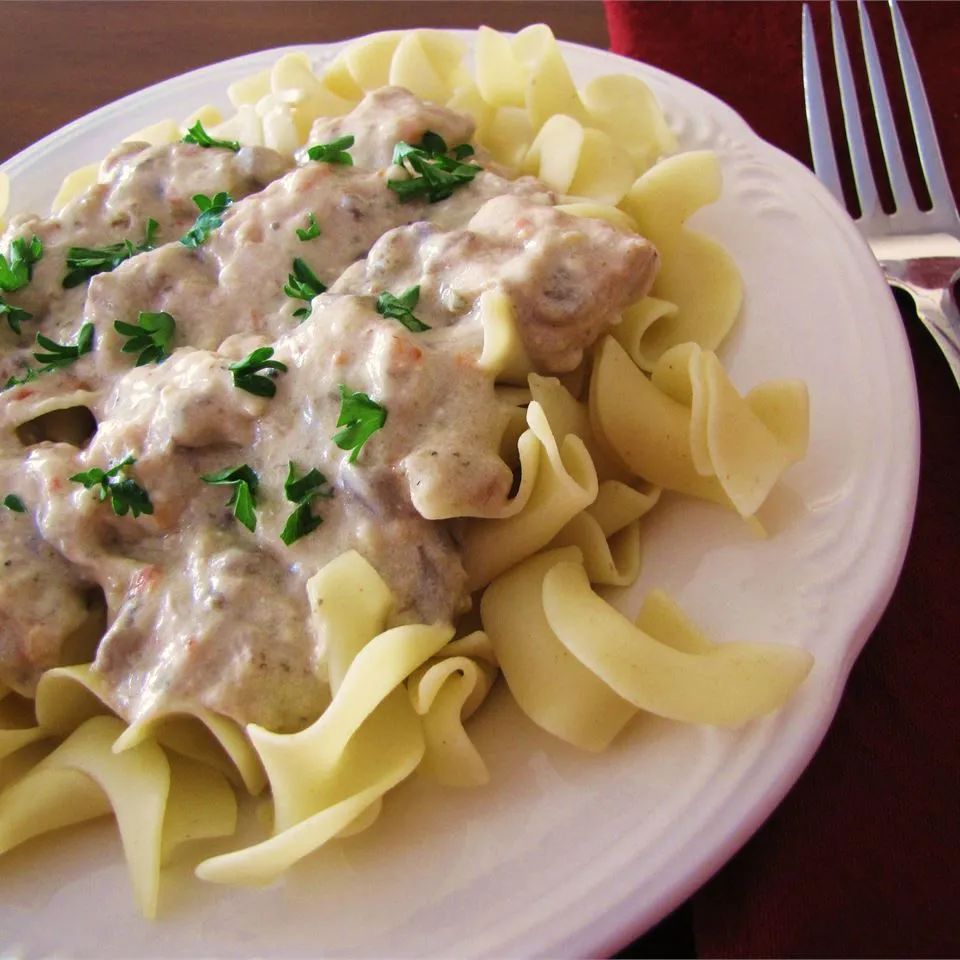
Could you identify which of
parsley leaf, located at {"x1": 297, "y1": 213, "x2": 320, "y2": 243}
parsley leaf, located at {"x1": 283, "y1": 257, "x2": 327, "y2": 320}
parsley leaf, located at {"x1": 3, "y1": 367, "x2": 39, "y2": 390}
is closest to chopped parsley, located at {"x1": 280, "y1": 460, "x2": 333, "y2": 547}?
parsley leaf, located at {"x1": 283, "y1": 257, "x2": 327, "y2": 320}

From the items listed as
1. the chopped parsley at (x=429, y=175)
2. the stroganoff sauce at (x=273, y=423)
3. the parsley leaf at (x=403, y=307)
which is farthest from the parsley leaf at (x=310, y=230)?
the parsley leaf at (x=403, y=307)

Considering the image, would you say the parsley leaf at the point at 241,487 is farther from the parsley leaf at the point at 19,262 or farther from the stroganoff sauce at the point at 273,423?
the parsley leaf at the point at 19,262

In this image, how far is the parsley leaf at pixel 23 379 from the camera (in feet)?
8.23

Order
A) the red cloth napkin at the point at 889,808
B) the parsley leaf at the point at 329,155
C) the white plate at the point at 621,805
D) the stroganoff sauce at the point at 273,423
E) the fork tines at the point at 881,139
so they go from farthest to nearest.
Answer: the fork tines at the point at 881,139, the parsley leaf at the point at 329,155, the stroganoff sauce at the point at 273,423, the red cloth napkin at the point at 889,808, the white plate at the point at 621,805

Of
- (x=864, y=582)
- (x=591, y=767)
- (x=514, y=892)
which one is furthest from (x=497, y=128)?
(x=514, y=892)

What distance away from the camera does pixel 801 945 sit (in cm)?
174

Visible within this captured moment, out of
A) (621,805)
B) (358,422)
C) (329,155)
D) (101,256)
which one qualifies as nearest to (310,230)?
(329,155)

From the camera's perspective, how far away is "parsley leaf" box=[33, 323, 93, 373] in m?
2.52

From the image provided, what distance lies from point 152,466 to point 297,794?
2.70 ft

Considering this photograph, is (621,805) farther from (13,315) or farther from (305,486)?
(13,315)

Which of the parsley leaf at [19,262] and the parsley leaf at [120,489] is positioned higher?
the parsley leaf at [19,262]

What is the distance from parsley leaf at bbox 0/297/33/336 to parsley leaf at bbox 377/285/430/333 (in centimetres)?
106

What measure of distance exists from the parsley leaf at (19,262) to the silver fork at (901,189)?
2458 millimetres

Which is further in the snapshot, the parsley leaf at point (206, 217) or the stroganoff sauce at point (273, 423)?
the parsley leaf at point (206, 217)
